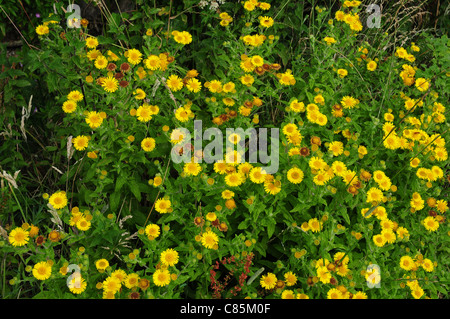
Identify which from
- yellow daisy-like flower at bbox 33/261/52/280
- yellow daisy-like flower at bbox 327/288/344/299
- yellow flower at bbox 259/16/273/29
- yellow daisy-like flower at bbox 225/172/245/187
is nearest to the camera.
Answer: yellow daisy-like flower at bbox 33/261/52/280

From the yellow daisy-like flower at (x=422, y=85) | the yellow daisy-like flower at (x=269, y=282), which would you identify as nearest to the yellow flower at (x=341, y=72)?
the yellow daisy-like flower at (x=422, y=85)

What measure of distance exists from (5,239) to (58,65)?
3.36 ft

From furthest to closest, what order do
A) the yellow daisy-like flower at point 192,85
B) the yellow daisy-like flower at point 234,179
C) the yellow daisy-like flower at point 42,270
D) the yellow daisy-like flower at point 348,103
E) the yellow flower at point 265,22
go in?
the yellow flower at point 265,22, the yellow daisy-like flower at point 348,103, the yellow daisy-like flower at point 192,85, the yellow daisy-like flower at point 234,179, the yellow daisy-like flower at point 42,270

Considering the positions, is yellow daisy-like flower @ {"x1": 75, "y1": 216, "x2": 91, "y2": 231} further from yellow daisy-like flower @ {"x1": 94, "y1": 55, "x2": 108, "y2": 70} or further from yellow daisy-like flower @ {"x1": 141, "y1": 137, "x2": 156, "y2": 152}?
yellow daisy-like flower @ {"x1": 94, "y1": 55, "x2": 108, "y2": 70}

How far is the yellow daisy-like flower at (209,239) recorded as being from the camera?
177 cm

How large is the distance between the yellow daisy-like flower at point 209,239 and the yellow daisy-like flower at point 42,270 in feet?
2.10

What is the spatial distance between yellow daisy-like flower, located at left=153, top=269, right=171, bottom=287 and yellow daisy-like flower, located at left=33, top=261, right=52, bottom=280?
42 centimetres

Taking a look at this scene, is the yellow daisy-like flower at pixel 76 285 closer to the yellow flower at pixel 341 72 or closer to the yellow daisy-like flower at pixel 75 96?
the yellow daisy-like flower at pixel 75 96

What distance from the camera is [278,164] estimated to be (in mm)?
2055

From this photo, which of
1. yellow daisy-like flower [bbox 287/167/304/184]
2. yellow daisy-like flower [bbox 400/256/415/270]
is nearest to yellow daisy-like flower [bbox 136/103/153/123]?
yellow daisy-like flower [bbox 287/167/304/184]

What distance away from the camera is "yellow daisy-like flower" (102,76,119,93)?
201 centimetres

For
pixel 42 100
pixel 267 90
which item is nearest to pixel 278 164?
pixel 267 90
